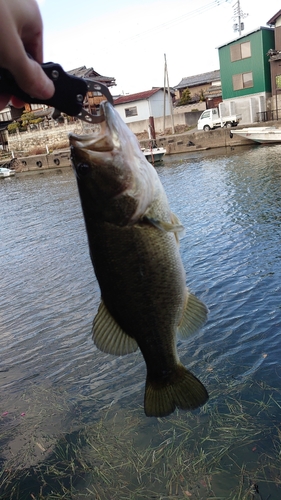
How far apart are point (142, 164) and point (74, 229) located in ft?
44.4

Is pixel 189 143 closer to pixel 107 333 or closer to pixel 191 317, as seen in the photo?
pixel 191 317

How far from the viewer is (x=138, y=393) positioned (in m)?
5.55

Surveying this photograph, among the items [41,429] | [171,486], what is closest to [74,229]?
[41,429]

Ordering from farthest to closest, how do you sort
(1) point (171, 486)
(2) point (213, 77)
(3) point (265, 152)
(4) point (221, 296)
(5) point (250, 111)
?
(2) point (213, 77) < (5) point (250, 111) < (3) point (265, 152) < (4) point (221, 296) < (1) point (171, 486)

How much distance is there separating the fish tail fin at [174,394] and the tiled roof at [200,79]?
60.1m

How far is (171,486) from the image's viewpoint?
4.14 m

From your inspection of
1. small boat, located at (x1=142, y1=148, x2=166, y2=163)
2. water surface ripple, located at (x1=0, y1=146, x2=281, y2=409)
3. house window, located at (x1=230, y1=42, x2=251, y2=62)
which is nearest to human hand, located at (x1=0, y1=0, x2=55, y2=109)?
water surface ripple, located at (x1=0, y1=146, x2=281, y2=409)

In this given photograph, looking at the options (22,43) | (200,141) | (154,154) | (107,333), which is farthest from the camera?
(200,141)

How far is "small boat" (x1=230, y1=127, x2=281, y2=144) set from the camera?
28.5m

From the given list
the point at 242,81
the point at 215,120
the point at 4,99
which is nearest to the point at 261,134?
the point at 215,120

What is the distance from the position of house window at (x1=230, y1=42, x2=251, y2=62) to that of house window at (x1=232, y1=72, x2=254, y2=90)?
5.14ft

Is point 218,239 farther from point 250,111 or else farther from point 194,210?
point 250,111

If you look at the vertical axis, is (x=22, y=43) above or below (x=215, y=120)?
above

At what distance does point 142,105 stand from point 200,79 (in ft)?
46.6
